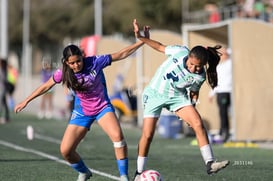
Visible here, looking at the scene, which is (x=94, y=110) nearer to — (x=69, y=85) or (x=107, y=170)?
(x=69, y=85)

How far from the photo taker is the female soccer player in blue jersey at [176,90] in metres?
11.5

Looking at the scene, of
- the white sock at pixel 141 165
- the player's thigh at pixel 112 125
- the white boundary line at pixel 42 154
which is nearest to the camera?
the player's thigh at pixel 112 125

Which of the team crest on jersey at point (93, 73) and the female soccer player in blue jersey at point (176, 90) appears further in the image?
the female soccer player in blue jersey at point (176, 90)

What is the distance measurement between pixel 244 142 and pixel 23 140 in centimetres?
498

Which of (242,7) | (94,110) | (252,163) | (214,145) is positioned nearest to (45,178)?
(94,110)

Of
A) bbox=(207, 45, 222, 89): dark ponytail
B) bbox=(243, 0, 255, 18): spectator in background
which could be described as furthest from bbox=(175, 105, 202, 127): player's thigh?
bbox=(243, 0, 255, 18): spectator in background

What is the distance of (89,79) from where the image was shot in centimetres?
1132

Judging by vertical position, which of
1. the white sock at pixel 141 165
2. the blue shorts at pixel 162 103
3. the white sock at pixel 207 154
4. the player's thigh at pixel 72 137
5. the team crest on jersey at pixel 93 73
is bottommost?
the white sock at pixel 141 165

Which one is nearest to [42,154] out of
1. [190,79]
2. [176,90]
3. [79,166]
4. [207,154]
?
[79,166]

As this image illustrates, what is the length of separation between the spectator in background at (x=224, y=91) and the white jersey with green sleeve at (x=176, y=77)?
8125mm

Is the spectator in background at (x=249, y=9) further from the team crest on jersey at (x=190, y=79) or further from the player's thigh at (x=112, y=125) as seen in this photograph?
the player's thigh at (x=112, y=125)

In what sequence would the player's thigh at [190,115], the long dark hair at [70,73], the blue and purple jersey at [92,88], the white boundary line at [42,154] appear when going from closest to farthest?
1. the long dark hair at [70,73]
2. the blue and purple jersey at [92,88]
3. the player's thigh at [190,115]
4. the white boundary line at [42,154]

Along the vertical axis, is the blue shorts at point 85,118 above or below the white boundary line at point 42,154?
above

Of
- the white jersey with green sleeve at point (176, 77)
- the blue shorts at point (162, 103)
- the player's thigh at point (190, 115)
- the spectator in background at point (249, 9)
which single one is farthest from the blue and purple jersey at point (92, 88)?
the spectator in background at point (249, 9)
